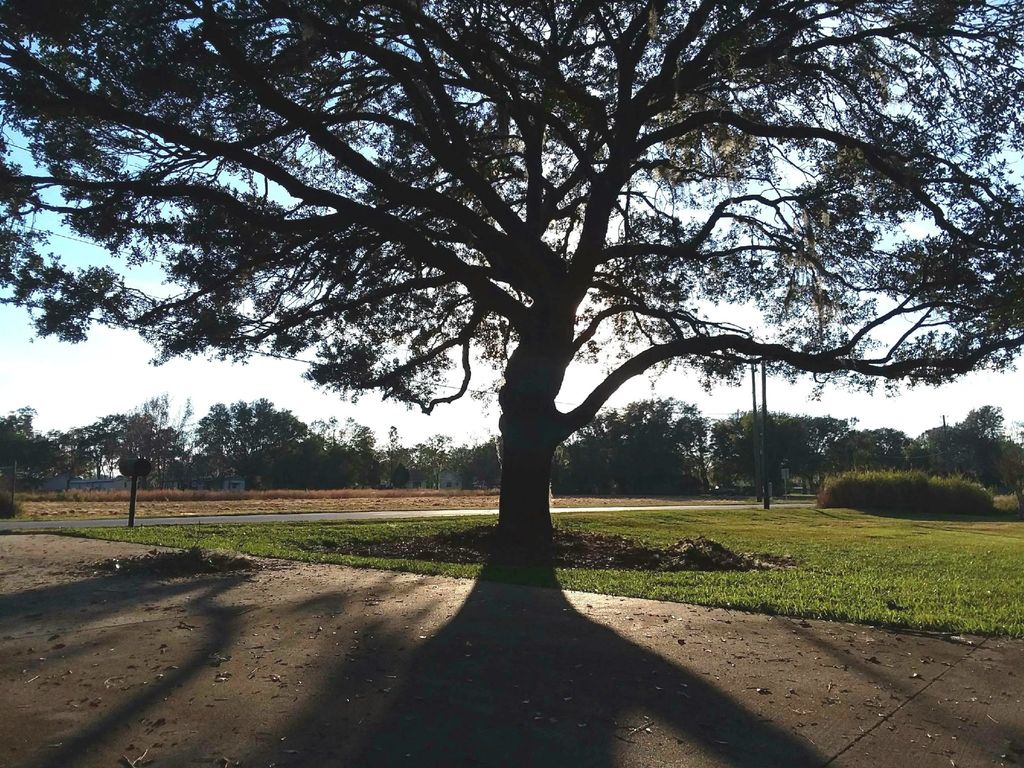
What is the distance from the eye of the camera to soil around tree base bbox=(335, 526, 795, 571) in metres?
12.8

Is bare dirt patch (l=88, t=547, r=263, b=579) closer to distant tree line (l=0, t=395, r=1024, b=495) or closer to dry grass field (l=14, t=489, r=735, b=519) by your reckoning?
dry grass field (l=14, t=489, r=735, b=519)

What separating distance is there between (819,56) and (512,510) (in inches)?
343

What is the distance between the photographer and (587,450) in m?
98.3

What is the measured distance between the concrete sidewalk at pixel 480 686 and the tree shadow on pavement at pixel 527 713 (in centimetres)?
2

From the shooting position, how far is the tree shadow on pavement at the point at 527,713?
4.18 meters

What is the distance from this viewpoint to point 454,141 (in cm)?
1279

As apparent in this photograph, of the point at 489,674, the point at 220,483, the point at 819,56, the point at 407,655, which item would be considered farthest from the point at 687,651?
the point at 220,483

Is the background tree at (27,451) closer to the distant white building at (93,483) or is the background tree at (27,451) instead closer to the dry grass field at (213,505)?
the distant white building at (93,483)

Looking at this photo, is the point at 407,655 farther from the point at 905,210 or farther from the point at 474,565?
the point at 905,210

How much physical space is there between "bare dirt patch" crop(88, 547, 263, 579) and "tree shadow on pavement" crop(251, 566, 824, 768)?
4400 millimetres

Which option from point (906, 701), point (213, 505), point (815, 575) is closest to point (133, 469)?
point (815, 575)

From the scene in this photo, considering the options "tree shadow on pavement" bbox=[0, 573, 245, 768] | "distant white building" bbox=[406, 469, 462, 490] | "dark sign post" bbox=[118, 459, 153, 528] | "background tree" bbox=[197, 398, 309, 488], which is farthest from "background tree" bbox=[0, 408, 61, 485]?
"tree shadow on pavement" bbox=[0, 573, 245, 768]

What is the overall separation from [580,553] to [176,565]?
272 inches

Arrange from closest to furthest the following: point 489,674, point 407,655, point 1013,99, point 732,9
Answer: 1. point 489,674
2. point 407,655
3. point 732,9
4. point 1013,99
